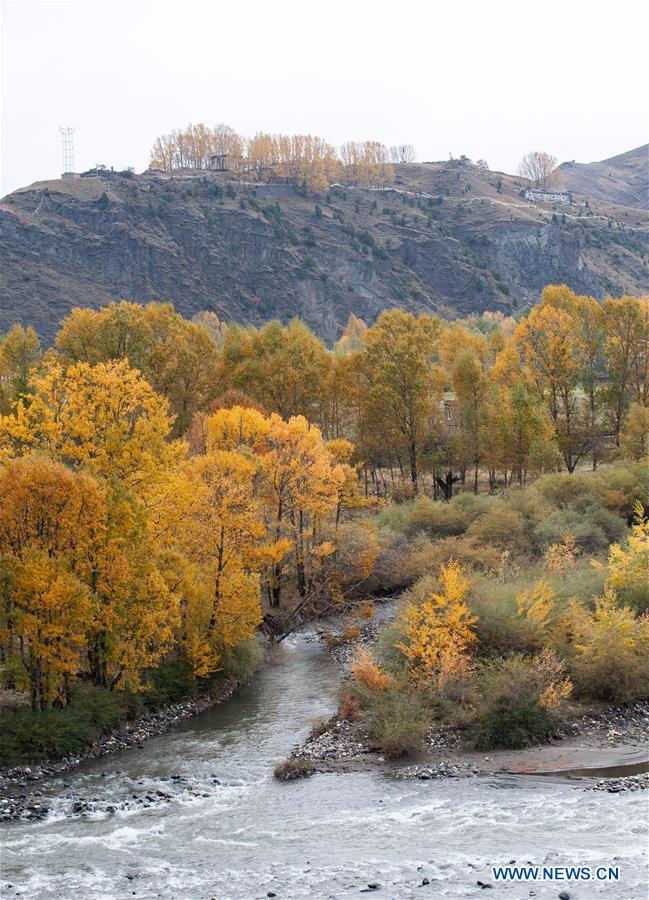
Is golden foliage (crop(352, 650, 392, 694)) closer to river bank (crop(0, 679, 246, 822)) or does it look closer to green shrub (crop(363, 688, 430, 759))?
green shrub (crop(363, 688, 430, 759))

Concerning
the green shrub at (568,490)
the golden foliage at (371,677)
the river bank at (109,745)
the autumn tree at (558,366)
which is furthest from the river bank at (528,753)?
the autumn tree at (558,366)

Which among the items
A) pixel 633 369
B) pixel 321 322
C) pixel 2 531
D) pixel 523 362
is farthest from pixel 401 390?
pixel 321 322

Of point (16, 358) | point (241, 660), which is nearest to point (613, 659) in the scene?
point (241, 660)

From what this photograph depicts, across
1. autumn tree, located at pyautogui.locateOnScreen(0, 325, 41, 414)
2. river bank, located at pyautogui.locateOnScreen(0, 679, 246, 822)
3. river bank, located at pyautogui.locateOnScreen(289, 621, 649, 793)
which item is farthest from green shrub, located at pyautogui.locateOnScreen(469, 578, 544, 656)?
autumn tree, located at pyautogui.locateOnScreen(0, 325, 41, 414)

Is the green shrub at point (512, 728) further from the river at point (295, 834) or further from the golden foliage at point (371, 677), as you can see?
the golden foliage at point (371, 677)

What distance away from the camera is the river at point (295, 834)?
18.2m

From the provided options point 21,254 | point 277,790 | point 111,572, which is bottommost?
point 277,790

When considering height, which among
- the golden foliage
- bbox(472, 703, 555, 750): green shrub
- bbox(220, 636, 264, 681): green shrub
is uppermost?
the golden foliage

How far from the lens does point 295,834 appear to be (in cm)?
2084

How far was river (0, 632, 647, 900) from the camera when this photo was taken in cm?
1825

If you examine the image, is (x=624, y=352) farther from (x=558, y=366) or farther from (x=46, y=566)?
(x=46, y=566)

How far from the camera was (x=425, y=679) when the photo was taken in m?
29.0

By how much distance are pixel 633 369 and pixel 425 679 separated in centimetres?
4244

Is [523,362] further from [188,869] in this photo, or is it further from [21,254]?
[21,254]
